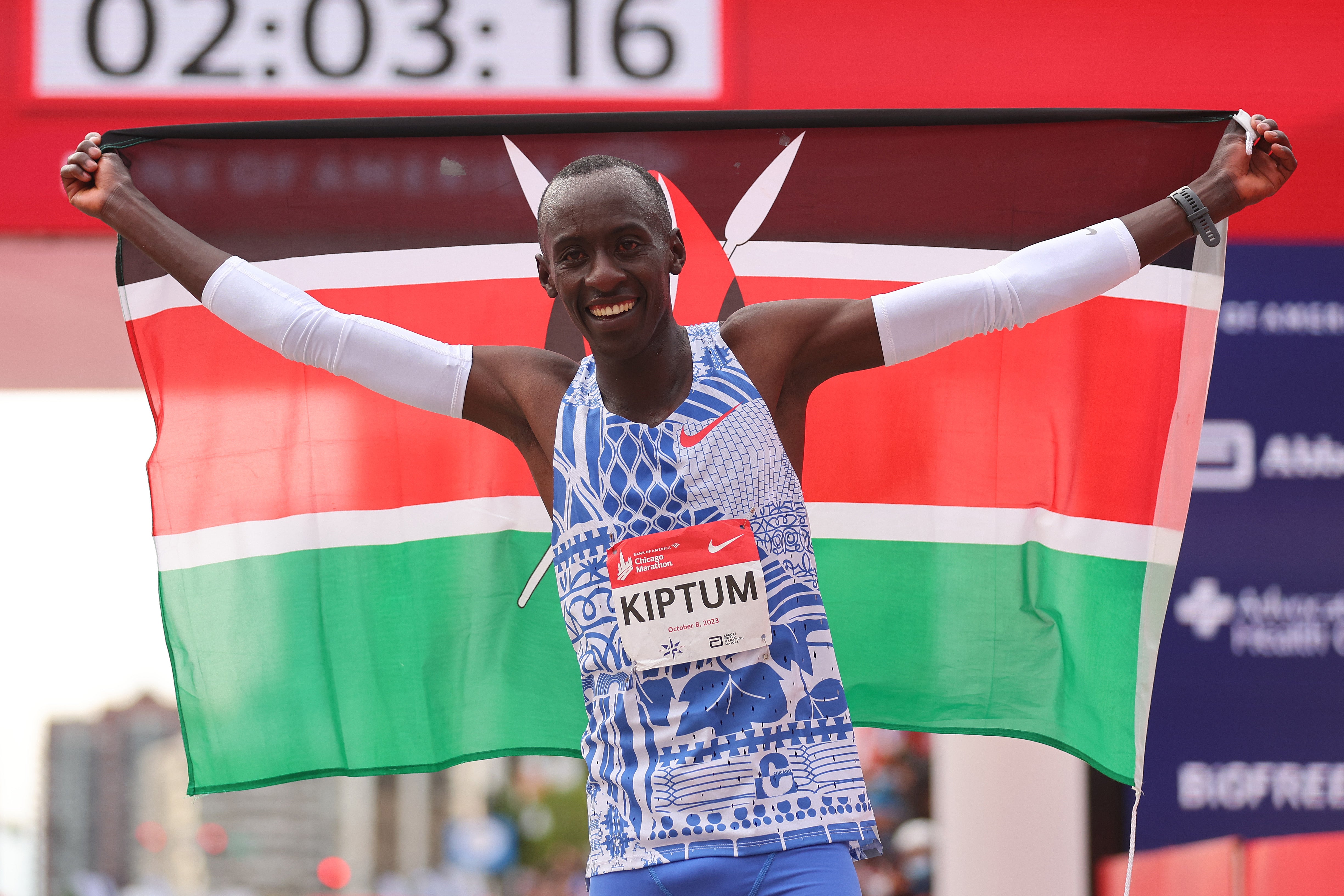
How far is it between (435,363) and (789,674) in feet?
2.62

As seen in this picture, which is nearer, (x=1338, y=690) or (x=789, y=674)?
(x=789, y=674)

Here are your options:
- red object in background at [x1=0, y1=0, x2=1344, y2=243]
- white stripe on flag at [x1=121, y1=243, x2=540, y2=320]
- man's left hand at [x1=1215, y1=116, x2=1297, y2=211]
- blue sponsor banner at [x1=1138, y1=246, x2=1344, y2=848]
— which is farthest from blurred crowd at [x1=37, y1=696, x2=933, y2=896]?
man's left hand at [x1=1215, y1=116, x2=1297, y2=211]

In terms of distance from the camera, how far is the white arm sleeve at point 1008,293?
2.15 metres

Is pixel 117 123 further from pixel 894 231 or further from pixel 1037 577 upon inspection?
pixel 1037 577

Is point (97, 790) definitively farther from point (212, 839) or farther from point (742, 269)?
point (742, 269)

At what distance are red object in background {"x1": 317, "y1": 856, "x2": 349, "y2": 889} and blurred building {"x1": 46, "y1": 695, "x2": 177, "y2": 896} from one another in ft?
3.19

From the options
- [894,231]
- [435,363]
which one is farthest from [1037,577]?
Result: [435,363]

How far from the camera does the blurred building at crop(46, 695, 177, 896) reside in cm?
593

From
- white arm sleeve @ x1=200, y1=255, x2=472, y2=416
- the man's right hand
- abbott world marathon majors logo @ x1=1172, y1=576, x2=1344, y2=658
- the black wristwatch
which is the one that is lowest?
abbott world marathon majors logo @ x1=1172, y1=576, x2=1344, y2=658

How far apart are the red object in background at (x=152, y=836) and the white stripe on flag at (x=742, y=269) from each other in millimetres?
4482

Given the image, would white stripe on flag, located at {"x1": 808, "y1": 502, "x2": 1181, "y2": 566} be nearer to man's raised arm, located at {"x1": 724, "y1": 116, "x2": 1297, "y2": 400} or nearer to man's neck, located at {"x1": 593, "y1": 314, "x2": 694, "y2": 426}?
man's raised arm, located at {"x1": 724, "y1": 116, "x2": 1297, "y2": 400}

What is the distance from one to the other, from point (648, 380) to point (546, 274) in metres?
0.24

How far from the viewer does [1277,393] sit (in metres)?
4.44

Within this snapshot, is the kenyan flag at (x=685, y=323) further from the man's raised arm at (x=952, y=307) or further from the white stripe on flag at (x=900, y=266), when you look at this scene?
the man's raised arm at (x=952, y=307)
